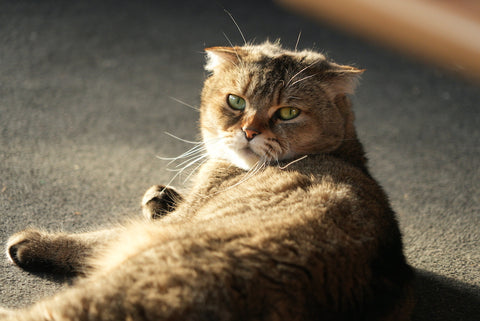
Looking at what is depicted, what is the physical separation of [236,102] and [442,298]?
1069mm

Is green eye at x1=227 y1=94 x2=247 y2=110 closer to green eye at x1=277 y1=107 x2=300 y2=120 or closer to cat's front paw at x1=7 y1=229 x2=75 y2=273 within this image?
green eye at x1=277 y1=107 x2=300 y2=120

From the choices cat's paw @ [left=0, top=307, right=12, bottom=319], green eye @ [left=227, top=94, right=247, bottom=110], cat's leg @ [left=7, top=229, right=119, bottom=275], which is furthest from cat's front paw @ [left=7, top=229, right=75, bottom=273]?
green eye @ [left=227, top=94, right=247, bottom=110]

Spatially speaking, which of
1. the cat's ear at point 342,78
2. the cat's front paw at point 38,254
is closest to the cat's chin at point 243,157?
the cat's ear at point 342,78

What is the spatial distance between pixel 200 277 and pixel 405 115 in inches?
102

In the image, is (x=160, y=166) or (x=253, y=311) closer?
(x=253, y=311)

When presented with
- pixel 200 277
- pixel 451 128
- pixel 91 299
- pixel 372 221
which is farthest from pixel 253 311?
pixel 451 128

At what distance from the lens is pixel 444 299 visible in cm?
183

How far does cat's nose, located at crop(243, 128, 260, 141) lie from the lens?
187 cm

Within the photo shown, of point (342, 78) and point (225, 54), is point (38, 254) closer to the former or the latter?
point (225, 54)

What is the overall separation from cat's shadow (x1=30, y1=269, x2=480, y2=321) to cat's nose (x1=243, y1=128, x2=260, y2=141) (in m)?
0.81

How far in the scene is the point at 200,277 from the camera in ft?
3.70

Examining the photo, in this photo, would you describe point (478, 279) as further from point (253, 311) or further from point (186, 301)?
point (186, 301)

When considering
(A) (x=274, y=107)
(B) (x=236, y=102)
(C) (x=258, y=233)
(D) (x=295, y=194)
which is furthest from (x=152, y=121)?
(C) (x=258, y=233)

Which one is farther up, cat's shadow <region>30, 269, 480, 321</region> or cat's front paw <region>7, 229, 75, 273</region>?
cat's shadow <region>30, 269, 480, 321</region>
